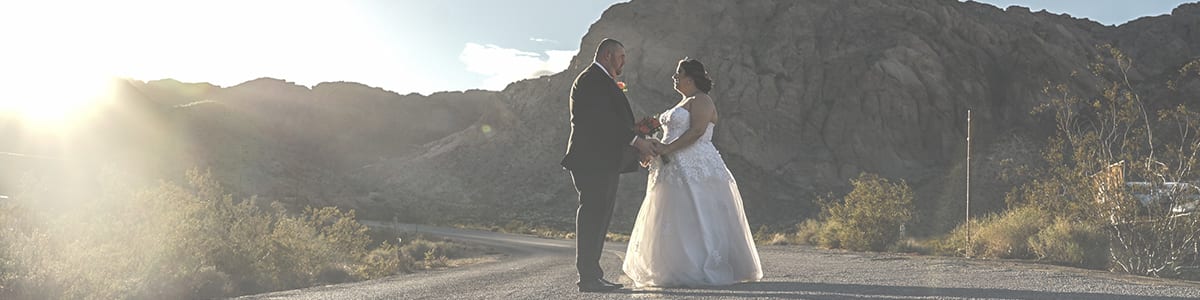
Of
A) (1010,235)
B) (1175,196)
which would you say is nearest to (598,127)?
(1175,196)

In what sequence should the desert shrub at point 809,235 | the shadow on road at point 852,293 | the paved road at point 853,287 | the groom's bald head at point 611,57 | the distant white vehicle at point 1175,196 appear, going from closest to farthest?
the shadow on road at point 852,293
the paved road at point 853,287
the groom's bald head at point 611,57
the distant white vehicle at point 1175,196
the desert shrub at point 809,235

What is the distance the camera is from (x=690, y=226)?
25.7ft

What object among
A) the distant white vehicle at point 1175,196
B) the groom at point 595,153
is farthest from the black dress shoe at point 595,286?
the distant white vehicle at point 1175,196

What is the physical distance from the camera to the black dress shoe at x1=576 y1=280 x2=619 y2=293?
7441 millimetres

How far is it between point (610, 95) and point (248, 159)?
74.6 metres

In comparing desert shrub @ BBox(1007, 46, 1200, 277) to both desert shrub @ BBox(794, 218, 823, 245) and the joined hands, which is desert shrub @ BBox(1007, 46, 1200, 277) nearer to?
the joined hands

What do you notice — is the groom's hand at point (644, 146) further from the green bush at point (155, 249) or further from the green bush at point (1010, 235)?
the green bush at point (1010, 235)

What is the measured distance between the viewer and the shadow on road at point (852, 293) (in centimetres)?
680

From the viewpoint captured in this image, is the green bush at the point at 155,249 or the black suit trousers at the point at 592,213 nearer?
the black suit trousers at the point at 592,213

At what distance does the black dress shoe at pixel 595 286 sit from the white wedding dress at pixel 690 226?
1.55 feet

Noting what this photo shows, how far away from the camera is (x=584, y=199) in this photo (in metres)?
7.44

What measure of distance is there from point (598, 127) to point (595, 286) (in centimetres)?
117

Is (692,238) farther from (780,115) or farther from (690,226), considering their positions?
(780,115)

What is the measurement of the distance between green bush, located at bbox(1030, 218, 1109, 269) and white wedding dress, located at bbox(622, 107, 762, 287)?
5.86 meters
